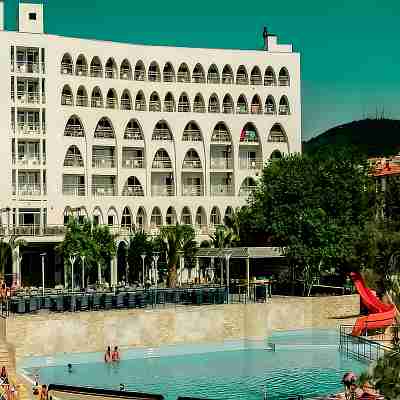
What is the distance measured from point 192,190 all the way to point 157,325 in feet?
109

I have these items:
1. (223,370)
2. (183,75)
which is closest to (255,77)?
(183,75)

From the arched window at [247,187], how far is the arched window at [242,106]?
A: 5584 mm

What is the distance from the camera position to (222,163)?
279 feet

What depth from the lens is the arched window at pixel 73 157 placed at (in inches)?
3059

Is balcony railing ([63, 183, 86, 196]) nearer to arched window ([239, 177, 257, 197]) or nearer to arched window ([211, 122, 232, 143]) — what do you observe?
arched window ([211, 122, 232, 143])

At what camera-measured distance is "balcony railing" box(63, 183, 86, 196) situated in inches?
3051

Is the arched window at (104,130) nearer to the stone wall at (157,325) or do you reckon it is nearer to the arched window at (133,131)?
the arched window at (133,131)

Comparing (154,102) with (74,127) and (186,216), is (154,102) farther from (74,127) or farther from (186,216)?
(186,216)

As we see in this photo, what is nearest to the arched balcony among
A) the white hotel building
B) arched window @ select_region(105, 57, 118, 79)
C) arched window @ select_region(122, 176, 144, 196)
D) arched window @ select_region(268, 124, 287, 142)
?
the white hotel building

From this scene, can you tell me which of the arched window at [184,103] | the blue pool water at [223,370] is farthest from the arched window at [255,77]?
the blue pool water at [223,370]

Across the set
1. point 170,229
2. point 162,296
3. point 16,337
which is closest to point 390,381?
point 16,337

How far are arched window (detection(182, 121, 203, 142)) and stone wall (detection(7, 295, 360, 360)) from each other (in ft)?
92.7

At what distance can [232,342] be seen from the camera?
2074 inches

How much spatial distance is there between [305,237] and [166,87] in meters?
23.0
